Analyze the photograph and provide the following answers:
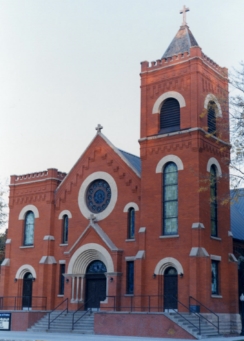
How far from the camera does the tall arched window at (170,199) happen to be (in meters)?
28.7

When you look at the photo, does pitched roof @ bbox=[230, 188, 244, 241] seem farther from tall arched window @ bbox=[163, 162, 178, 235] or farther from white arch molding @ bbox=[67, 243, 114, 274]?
white arch molding @ bbox=[67, 243, 114, 274]

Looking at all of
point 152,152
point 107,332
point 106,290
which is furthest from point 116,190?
point 107,332

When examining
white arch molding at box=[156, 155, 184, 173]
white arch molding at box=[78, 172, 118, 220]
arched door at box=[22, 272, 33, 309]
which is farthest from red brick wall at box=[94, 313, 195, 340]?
arched door at box=[22, 272, 33, 309]

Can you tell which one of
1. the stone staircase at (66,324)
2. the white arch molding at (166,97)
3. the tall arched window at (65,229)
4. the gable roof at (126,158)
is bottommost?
the stone staircase at (66,324)

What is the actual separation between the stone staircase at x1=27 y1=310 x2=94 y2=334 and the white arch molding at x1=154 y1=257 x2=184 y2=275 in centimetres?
467

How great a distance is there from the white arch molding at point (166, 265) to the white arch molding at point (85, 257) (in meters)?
3.58

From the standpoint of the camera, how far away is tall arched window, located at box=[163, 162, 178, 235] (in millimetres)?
28734

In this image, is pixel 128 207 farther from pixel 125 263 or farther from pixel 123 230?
pixel 125 263

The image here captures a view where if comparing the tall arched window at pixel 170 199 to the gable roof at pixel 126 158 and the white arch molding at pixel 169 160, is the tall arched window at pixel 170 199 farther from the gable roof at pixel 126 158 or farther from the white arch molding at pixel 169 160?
the gable roof at pixel 126 158

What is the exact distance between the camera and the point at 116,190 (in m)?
31.9

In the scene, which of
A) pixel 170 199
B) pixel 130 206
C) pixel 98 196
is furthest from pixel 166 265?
pixel 98 196

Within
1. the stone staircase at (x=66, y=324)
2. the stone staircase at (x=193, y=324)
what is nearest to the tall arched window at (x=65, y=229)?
the stone staircase at (x=66, y=324)

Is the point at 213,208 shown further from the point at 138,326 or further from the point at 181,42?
the point at 181,42

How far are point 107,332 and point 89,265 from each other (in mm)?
6219
